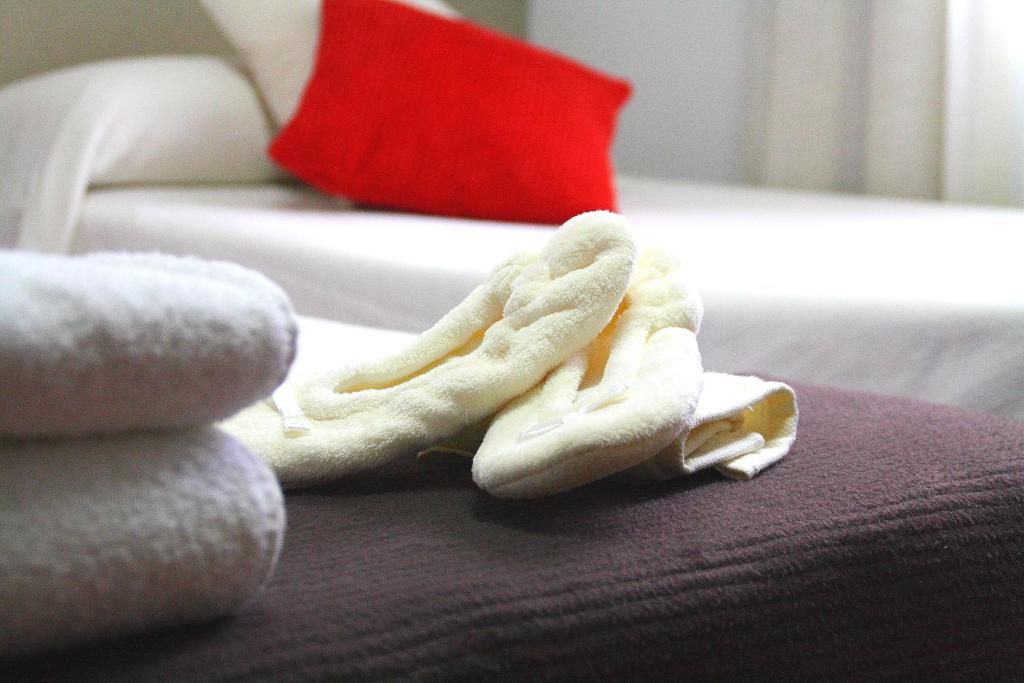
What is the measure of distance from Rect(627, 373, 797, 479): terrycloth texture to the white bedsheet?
0.13 m

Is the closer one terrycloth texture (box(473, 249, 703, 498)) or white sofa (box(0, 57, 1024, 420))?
terrycloth texture (box(473, 249, 703, 498))

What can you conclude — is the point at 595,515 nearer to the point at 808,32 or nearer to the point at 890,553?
the point at 890,553

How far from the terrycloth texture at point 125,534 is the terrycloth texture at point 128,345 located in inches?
0.5

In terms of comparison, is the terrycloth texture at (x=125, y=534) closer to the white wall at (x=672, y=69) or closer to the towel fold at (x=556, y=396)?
the towel fold at (x=556, y=396)

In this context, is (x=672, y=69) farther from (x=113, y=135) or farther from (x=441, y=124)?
(x=113, y=135)

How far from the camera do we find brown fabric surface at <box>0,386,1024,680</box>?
0.48m

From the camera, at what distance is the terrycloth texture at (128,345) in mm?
417

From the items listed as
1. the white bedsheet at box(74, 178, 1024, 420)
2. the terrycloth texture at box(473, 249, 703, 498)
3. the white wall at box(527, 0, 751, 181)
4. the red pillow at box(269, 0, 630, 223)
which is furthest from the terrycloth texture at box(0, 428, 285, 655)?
the white wall at box(527, 0, 751, 181)

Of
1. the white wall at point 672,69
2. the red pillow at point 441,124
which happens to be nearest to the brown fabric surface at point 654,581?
the red pillow at point 441,124

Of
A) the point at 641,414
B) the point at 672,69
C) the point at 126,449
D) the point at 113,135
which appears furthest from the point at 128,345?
the point at 672,69

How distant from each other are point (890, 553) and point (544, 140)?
131 centimetres

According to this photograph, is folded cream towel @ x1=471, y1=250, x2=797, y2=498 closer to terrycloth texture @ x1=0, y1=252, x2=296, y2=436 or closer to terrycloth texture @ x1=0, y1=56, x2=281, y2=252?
terrycloth texture @ x1=0, y1=252, x2=296, y2=436

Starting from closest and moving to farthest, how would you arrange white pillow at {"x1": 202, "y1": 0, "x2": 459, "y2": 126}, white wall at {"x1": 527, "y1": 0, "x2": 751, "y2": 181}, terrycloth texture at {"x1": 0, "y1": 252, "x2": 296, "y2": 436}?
1. terrycloth texture at {"x1": 0, "y1": 252, "x2": 296, "y2": 436}
2. white pillow at {"x1": 202, "y1": 0, "x2": 459, "y2": 126}
3. white wall at {"x1": 527, "y1": 0, "x2": 751, "y2": 181}

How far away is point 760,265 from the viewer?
1.33 meters
